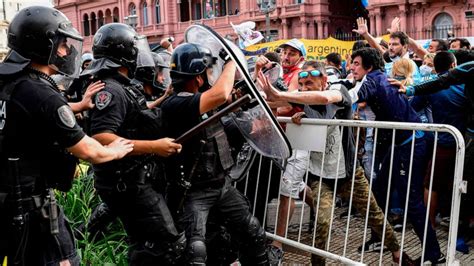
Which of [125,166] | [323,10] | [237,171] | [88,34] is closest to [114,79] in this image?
[125,166]

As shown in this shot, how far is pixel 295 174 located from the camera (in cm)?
462

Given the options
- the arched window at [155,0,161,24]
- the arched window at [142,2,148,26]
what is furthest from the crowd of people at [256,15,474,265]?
the arched window at [142,2,148,26]

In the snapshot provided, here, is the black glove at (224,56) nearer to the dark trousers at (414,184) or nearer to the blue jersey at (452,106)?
the dark trousers at (414,184)

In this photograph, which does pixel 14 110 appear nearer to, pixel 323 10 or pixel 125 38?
pixel 125 38

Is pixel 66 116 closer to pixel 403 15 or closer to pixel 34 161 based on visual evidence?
pixel 34 161

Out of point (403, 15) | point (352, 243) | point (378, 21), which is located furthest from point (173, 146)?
point (378, 21)

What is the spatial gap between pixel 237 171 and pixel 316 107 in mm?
831

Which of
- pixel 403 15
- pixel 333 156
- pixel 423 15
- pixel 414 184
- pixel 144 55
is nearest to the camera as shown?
pixel 144 55

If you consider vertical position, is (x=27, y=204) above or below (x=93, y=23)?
below

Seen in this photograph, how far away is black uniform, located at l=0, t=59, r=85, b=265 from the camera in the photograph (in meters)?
2.61

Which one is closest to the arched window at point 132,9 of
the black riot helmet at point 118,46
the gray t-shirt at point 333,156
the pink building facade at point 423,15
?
the pink building facade at point 423,15

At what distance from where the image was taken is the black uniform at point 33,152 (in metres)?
2.61

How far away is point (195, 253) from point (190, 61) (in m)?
1.20

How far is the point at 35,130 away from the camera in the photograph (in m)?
2.64
